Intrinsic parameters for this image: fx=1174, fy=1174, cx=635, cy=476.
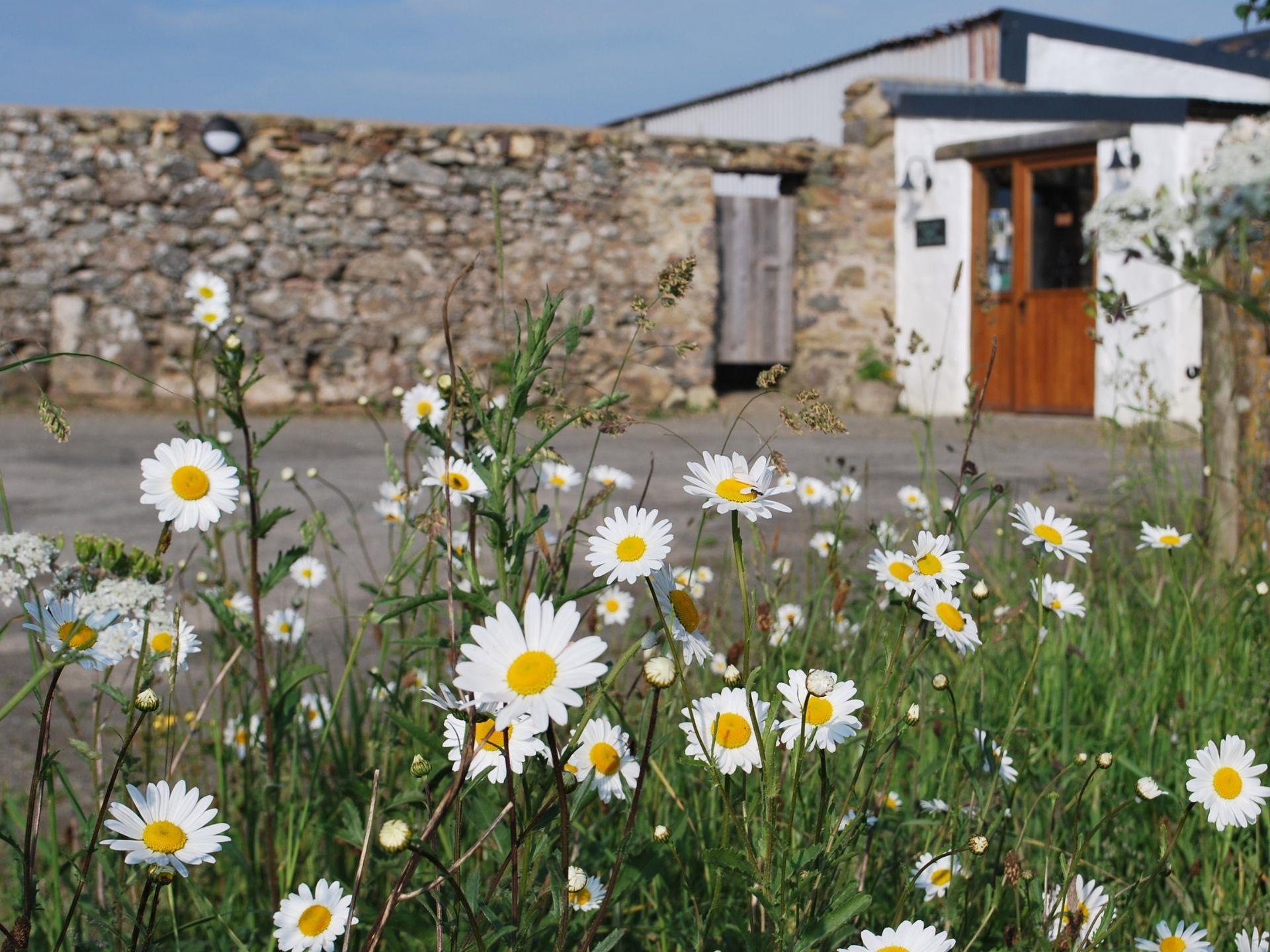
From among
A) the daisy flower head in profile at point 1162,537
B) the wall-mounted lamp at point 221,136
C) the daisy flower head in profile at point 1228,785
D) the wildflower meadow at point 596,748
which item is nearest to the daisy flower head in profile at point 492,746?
the wildflower meadow at point 596,748

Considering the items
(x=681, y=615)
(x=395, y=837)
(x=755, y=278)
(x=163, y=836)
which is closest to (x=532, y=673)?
(x=395, y=837)

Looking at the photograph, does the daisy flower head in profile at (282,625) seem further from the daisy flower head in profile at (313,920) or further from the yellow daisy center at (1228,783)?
the yellow daisy center at (1228,783)

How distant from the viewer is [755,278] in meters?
11.4

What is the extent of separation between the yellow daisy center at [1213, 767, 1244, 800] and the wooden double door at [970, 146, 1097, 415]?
30.2 ft

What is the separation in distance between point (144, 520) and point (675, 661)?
447cm

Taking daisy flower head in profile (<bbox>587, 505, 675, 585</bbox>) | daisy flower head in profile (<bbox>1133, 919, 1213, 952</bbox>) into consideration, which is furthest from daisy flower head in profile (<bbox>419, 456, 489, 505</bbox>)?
daisy flower head in profile (<bbox>1133, 919, 1213, 952</bbox>)

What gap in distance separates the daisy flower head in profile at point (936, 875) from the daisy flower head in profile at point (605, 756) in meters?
0.37

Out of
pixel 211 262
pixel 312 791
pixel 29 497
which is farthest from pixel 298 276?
pixel 312 791

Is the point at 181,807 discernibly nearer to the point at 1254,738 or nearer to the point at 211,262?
the point at 1254,738

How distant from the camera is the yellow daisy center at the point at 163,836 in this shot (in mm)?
953

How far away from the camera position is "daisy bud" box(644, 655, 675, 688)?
83 cm

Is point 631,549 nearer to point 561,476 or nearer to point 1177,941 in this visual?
point 1177,941

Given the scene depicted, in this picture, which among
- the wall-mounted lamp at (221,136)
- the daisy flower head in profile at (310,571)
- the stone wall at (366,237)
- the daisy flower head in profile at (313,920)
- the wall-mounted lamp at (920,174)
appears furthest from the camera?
the wall-mounted lamp at (920,174)

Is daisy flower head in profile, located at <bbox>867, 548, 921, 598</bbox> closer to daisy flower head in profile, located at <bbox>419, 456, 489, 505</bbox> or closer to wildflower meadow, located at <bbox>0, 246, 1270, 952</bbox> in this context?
wildflower meadow, located at <bbox>0, 246, 1270, 952</bbox>
